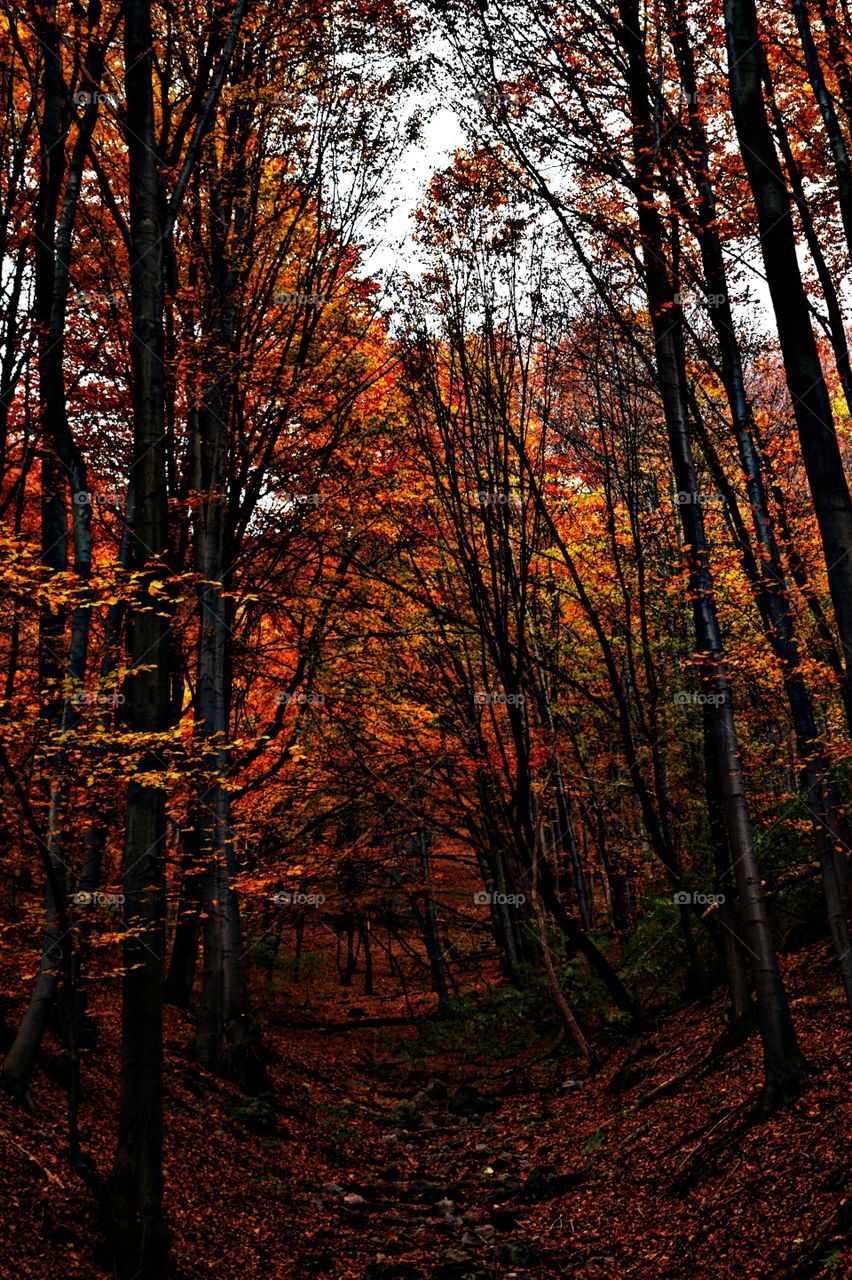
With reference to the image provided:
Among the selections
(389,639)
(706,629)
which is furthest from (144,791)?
(389,639)

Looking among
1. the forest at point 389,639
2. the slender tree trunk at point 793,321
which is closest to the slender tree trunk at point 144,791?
the forest at point 389,639

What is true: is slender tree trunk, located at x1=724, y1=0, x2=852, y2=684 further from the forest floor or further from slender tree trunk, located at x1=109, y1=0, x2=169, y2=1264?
slender tree trunk, located at x1=109, y1=0, x2=169, y2=1264

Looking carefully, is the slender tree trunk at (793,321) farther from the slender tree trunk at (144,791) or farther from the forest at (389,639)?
the slender tree trunk at (144,791)

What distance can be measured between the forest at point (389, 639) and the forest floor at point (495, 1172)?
0.06 metres

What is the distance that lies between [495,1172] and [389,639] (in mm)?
8773

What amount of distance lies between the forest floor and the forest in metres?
0.06

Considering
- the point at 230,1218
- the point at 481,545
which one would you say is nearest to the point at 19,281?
the point at 481,545

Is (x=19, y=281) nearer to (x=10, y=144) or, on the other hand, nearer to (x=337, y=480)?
(x=10, y=144)

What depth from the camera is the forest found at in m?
Answer: 6.42

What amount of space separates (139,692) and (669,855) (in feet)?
26.5

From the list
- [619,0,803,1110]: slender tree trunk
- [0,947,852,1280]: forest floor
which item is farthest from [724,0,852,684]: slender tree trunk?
[0,947,852,1280]: forest floor

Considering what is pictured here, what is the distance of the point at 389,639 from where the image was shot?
16.0 metres

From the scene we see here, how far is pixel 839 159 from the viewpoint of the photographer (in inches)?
261

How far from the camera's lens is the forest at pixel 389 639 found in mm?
6418
